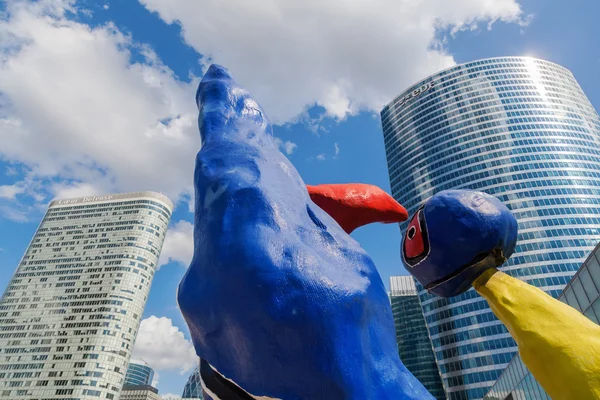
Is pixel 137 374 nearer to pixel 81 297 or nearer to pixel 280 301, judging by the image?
pixel 81 297

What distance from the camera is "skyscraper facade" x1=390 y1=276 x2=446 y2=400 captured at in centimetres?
7325

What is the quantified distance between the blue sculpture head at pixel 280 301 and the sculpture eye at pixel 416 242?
637 millimetres

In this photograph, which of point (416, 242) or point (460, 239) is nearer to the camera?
point (460, 239)

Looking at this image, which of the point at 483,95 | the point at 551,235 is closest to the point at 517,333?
the point at 551,235

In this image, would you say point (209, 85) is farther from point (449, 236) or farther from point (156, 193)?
point (156, 193)

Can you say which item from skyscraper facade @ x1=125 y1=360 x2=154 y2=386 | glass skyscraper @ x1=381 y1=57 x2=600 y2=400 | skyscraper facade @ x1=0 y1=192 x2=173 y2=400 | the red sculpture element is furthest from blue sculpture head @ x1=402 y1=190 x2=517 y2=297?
skyscraper facade @ x1=125 y1=360 x2=154 y2=386

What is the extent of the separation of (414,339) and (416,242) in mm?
83084

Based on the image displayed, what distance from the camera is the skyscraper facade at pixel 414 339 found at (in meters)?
73.2

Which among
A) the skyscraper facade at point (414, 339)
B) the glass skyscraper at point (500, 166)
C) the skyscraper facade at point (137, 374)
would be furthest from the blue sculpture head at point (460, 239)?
the skyscraper facade at point (137, 374)

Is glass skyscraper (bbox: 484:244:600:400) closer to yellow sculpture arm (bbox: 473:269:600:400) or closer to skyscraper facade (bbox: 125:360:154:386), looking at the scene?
yellow sculpture arm (bbox: 473:269:600:400)

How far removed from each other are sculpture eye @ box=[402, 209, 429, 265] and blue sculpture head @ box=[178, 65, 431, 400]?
637 millimetres

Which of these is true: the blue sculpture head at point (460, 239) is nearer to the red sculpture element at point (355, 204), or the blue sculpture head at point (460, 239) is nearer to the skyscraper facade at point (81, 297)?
the red sculpture element at point (355, 204)

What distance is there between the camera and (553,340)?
7.32ft

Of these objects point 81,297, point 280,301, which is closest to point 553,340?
point 280,301
